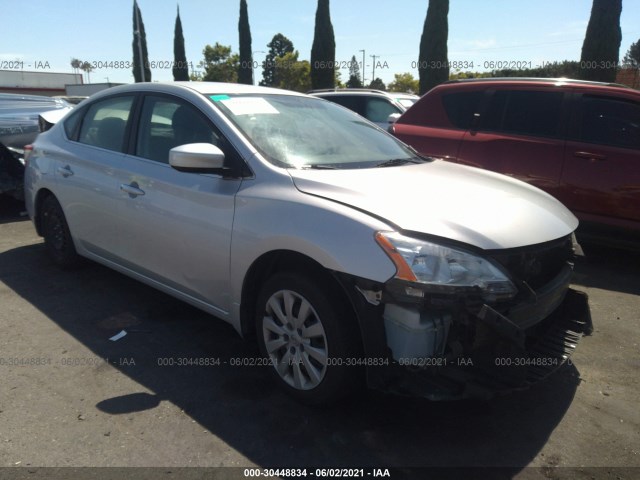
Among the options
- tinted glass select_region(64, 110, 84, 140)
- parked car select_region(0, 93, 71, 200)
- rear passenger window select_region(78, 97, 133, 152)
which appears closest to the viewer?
rear passenger window select_region(78, 97, 133, 152)

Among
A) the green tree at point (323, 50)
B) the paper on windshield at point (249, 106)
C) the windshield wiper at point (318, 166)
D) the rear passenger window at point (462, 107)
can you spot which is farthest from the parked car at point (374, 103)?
the green tree at point (323, 50)

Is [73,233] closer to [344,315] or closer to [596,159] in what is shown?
[344,315]

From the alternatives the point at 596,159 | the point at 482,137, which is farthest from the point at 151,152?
the point at 596,159

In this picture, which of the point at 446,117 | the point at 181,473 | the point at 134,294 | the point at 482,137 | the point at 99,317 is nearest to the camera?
the point at 181,473

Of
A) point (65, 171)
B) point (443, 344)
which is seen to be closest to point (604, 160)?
point (443, 344)

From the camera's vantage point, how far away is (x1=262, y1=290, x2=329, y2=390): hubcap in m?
2.68

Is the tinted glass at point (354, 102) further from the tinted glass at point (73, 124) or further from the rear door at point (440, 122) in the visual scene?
the tinted glass at point (73, 124)

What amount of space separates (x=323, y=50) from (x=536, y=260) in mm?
28316

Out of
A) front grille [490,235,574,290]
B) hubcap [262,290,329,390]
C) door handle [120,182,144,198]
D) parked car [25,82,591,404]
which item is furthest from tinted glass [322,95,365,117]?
hubcap [262,290,329,390]

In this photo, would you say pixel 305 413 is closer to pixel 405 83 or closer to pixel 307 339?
pixel 307 339

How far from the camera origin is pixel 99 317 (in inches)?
157

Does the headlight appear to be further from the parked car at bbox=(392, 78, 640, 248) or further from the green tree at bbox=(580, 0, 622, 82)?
the green tree at bbox=(580, 0, 622, 82)

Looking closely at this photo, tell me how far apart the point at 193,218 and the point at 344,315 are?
4.00ft

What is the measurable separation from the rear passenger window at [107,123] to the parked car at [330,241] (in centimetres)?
2
